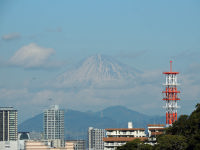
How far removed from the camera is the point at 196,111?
122000 mm

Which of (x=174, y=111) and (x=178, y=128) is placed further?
(x=174, y=111)

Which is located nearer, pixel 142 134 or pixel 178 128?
pixel 178 128

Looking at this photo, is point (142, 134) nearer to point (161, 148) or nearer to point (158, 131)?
point (158, 131)

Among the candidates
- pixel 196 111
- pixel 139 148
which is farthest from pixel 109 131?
pixel 196 111

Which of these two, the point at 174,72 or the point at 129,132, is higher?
the point at 174,72

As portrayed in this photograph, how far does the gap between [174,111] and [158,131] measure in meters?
37.4

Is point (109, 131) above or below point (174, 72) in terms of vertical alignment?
below

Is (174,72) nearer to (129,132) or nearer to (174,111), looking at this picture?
(174,111)

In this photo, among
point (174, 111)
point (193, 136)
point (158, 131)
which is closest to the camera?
point (193, 136)

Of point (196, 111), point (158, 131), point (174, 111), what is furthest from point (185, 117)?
point (158, 131)

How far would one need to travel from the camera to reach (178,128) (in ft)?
395

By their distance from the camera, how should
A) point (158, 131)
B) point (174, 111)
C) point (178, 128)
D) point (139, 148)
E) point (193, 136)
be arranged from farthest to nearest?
point (158, 131), point (174, 111), point (139, 148), point (178, 128), point (193, 136)

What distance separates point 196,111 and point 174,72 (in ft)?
117

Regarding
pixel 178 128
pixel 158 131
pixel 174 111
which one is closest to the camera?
pixel 178 128
